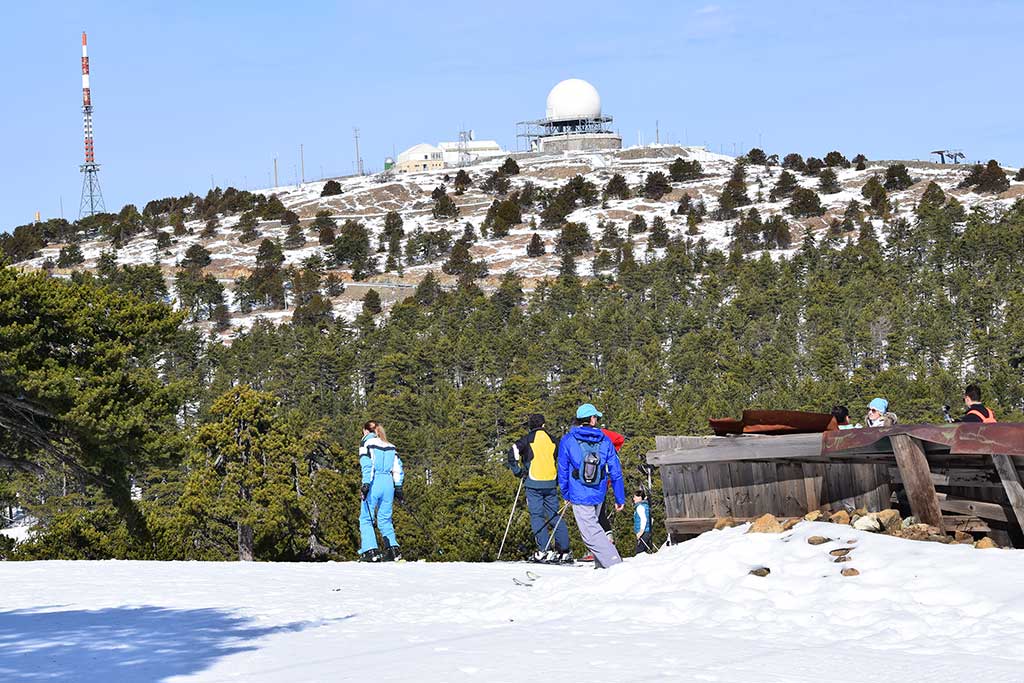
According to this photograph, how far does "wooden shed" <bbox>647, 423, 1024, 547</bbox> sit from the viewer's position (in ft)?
33.2

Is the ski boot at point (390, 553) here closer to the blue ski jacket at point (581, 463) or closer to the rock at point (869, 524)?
the blue ski jacket at point (581, 463)

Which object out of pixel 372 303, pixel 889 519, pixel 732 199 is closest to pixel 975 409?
pixel 889 519

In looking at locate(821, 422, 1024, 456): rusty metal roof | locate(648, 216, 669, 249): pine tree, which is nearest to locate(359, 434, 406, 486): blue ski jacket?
locate(821, 422, 1024, 456): rusty metal roof

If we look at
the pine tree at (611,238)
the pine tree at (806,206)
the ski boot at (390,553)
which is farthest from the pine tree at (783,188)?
the ski boot at (390,553)

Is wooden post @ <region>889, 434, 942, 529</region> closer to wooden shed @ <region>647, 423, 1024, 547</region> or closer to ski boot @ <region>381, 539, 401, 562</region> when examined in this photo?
wooden shed @ <region>647, 423, 1024, 547</region>

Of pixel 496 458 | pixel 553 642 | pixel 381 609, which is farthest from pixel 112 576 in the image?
pixel 496 458

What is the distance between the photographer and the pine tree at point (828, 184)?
115m

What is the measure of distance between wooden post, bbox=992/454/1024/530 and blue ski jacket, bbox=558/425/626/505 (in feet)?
10.9

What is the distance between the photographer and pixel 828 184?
115m

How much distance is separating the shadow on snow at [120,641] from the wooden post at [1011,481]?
211 inches

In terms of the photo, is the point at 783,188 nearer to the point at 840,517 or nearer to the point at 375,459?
the point at 375,459

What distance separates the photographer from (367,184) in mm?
144375

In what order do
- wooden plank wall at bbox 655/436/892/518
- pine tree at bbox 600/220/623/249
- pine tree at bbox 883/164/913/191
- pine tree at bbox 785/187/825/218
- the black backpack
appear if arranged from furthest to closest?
1. pine tree at bbox 883/164/913/191
2. pine tree at bbox 785/187/825/218
3. pine tree at bbox 600/220/623/249
4. the black backpack
5. wooden plank wall at bbox 655/436/892/518

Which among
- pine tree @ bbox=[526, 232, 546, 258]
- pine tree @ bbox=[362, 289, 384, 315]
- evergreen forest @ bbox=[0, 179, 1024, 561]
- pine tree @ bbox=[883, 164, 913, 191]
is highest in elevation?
pine tree @ bbox=[883, 164, 913, 191]
